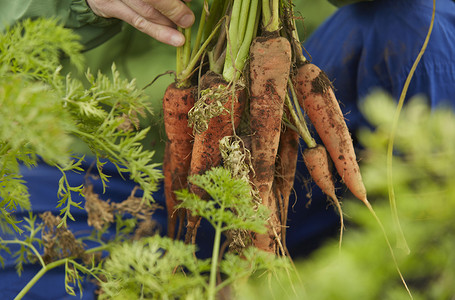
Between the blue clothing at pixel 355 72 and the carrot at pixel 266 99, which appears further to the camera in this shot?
the blue clothing at pixel 355 72

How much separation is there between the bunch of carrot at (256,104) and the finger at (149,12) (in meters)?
0.08

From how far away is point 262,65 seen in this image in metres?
0.66

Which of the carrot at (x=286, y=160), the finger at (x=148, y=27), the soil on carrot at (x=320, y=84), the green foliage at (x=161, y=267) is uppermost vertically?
the finger at (x=148, y=27)

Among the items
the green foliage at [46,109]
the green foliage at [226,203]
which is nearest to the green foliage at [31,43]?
the green foliage at [46,109]

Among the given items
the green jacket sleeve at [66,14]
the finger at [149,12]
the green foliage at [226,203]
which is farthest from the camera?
the green jacket sleeve at [66,14]

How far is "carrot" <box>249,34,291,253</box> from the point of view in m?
0.66

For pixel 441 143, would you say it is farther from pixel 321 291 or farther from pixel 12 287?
pixel 12 287

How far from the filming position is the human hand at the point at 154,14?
72 cm

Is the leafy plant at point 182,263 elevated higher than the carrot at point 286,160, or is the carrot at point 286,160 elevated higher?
the leafy plant at point 182,263

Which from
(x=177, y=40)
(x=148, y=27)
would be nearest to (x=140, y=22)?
(x=148, y=27)

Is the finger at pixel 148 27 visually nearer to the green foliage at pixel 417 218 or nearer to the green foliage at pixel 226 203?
the green foliage at pixel 226 203

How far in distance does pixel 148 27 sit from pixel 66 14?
0.27m

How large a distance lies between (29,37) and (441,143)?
436mm

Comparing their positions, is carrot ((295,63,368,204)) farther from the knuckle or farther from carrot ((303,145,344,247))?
the knuckle
